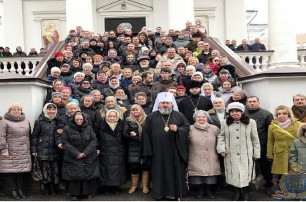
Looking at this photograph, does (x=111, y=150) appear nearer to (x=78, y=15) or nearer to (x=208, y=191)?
(x=208, y=191)

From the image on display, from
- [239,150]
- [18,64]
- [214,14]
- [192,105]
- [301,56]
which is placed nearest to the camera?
[239,150]

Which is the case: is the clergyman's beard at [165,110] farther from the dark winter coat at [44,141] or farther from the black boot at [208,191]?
the dark winter coat at [44,141]

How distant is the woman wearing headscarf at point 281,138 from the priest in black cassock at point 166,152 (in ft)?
4.29

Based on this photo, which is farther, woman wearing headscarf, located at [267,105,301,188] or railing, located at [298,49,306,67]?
railing, located at [298,49,306,67]

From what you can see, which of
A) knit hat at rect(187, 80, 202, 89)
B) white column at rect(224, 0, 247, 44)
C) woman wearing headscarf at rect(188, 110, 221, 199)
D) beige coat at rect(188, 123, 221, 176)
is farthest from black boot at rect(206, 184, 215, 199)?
white column at rect(224, 0, 247, 44)

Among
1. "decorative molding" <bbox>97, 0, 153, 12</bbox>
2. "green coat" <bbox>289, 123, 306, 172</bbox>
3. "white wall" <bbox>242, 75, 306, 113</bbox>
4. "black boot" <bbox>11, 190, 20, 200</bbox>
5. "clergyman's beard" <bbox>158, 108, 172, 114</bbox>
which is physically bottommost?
"black boot" <bbox>11, 190, 20, 200</bbox>

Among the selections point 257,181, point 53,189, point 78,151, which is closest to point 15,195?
point 53,189

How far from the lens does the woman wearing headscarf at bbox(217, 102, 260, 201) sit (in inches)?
258

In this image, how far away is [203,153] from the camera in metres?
6.76

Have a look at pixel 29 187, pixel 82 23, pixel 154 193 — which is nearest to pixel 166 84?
pixel 154 193

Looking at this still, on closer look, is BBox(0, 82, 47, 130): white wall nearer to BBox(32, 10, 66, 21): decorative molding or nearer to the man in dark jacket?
the man in dark jacket

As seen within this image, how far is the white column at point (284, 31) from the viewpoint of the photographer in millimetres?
17625

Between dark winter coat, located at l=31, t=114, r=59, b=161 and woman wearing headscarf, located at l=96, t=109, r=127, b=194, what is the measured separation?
0.74 meters

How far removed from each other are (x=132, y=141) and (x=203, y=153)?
3.68 ft
